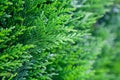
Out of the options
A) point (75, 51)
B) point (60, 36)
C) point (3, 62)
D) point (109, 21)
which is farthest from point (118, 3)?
point (3, 62)

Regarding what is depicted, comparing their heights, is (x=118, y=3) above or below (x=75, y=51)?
above

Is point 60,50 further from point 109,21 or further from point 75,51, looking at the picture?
point 109,21

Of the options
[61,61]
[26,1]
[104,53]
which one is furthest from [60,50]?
[104,53]

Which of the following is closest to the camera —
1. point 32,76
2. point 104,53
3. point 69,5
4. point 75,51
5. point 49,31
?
point 49,31

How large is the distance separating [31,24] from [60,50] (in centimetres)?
62

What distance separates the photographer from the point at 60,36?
2.77 metres

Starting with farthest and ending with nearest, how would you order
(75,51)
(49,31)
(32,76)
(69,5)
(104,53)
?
(104,53) < (75,51) < (69,5) < (32,76) < (49,31)

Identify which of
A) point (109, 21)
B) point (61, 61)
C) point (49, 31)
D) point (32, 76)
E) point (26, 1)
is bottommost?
point (32, 76)

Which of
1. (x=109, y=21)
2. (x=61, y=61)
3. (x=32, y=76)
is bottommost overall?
(x=32, y=76)

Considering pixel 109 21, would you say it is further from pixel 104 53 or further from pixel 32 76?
pixel 32 76

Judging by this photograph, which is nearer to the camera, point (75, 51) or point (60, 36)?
point (60, 36)

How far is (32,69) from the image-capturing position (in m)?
2.93

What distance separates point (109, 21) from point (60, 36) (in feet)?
9.77

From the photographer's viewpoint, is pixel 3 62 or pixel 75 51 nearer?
pixel 3 62
